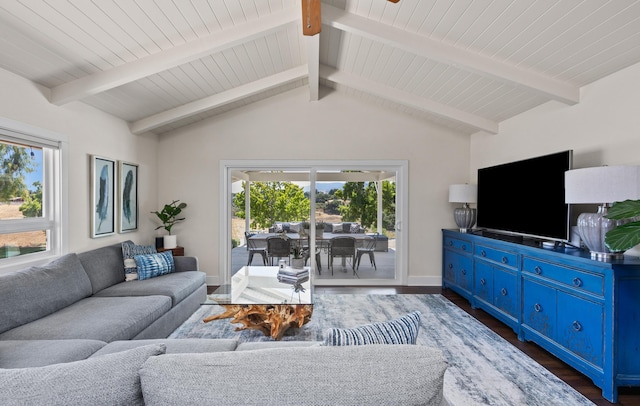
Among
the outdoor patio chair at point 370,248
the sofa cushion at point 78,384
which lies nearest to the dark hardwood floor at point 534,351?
the outdoor patio chair at point 370,248

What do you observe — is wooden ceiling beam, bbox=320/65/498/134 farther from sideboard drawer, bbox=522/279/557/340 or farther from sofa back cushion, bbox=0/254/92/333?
sofa back cushion, bbox=0/254/92/333

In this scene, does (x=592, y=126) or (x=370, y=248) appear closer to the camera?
(x=592, y=126)

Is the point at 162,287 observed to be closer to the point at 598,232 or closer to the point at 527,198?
the point at 598,232

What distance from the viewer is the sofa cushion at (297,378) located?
2.92 ft

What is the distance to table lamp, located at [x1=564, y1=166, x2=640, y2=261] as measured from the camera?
2.19 m

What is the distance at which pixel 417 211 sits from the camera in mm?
5047

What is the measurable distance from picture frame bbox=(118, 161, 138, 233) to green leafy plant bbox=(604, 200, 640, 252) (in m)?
4.68

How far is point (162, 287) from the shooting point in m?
3.18

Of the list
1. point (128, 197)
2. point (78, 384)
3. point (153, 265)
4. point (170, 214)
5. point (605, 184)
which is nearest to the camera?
point (78, 384)

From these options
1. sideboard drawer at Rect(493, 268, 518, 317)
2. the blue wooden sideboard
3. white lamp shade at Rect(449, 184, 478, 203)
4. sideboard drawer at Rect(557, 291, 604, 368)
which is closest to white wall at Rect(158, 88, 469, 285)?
white lamp shade at Rect(449, 184, 478, 203)

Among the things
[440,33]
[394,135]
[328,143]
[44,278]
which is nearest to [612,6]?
[440,33]

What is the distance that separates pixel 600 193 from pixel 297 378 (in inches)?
98.9

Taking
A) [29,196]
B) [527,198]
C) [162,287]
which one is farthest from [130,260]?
[527,198]

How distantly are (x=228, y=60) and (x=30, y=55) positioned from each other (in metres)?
1.67
